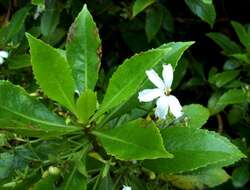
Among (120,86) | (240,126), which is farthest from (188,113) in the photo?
(240,126)

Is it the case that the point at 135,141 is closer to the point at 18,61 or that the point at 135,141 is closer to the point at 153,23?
the point at 18,61

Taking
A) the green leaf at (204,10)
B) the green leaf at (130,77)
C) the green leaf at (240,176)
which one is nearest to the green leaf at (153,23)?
the green leaf at (204,10)

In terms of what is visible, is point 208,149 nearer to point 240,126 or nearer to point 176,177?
point 176,177

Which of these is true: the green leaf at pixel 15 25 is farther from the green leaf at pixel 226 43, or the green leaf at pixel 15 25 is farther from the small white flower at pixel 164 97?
the small white flower at pixel 164 97

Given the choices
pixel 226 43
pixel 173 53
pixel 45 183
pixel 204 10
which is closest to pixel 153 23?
pixel 204 10

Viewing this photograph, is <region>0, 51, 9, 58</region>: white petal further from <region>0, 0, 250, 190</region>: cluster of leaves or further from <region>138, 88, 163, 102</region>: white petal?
<region>138, 88, 163, 102</region>: white petal
